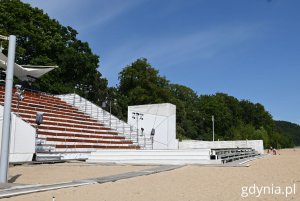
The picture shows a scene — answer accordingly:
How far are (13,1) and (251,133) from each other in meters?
46.3

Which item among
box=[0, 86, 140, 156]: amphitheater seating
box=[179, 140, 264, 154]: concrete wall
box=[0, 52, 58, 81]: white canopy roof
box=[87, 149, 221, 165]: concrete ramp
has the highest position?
box=[0, 52, 58, 81]: white canopy roof

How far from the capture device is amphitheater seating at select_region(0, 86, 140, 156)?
1945 centimetres

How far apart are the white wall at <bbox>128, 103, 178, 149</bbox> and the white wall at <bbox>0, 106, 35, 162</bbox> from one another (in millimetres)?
11524

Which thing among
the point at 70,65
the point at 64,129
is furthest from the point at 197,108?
the point at 64,129

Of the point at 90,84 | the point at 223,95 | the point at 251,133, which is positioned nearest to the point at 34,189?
the point at 90,84

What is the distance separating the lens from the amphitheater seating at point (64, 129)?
1945 centimetres

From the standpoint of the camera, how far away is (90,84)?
137 ft

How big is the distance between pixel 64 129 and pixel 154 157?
758 cm

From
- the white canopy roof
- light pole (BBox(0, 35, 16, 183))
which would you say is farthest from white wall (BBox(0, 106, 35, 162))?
the white canopy roof

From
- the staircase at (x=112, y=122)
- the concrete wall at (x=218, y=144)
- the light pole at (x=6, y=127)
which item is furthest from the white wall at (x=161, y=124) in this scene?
the light pole at (x=6, y=127)

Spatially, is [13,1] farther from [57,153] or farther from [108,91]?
[57,153]

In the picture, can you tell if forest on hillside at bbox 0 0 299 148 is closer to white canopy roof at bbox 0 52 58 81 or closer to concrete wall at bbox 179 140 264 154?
white canopy roof at bbox 0 52 58 81

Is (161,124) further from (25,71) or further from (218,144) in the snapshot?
(25,71)

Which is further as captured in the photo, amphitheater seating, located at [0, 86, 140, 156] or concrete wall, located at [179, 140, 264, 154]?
concrete wall, located at [179, 140, 264, 154]
